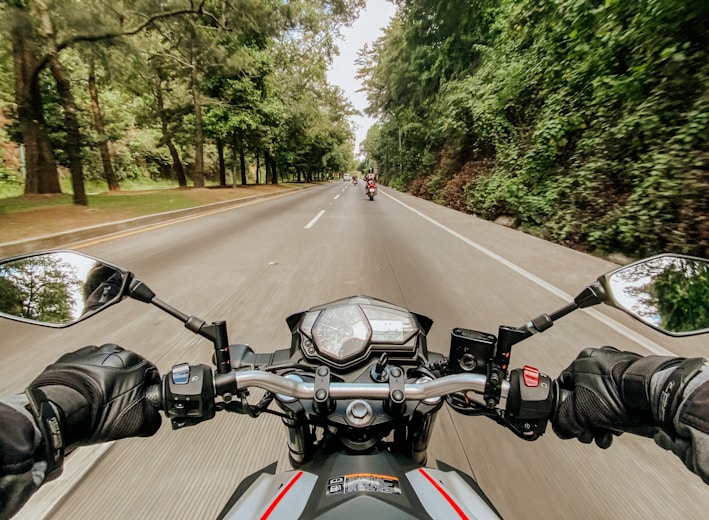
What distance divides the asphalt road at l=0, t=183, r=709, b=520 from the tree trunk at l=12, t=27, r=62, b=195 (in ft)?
24.9

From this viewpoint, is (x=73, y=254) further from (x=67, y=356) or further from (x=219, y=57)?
(x=219, y=57)

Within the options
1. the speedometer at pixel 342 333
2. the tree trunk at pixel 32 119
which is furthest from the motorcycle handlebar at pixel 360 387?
the tree trunk at pixel 32 119

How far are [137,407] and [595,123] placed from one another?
10432 millimetres

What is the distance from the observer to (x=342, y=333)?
1204 mm

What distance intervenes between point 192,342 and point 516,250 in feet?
21.8

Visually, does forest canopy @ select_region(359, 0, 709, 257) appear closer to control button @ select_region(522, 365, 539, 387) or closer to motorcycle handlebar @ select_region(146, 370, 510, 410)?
control button @ select_region(522, 365, 539, 387)

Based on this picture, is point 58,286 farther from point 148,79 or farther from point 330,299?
point 148,79

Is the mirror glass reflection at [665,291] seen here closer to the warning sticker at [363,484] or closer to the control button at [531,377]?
the control button at [531,377]

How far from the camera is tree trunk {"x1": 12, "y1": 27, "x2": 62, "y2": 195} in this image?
36.2 ft

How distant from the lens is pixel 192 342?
323 cm

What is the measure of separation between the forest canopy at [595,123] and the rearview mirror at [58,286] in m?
7.35

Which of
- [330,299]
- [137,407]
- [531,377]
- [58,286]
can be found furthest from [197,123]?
[531,377]

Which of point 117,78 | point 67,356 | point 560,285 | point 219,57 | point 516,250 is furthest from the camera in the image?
point 219,57

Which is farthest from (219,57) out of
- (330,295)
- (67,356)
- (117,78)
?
(67,356)
